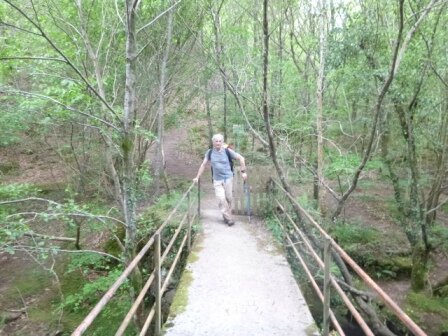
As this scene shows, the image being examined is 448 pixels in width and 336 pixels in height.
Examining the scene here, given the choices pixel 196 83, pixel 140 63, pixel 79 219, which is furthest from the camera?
pixel 196 83

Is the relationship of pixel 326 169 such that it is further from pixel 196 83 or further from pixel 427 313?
pixel 196 83

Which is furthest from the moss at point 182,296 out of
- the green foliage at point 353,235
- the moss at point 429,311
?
the green foliage at point 353,235

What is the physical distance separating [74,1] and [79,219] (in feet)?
17.7

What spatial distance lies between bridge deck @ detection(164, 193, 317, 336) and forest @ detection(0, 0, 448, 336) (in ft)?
4.11

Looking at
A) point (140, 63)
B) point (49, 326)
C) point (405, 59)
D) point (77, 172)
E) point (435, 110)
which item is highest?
point (140, 63)

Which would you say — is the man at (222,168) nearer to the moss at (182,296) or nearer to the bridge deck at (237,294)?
the bridge deck at (237,294)

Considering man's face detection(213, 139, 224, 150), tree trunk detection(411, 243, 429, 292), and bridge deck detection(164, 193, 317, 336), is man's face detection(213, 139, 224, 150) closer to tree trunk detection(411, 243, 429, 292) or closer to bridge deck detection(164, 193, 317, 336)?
bridge deck detection(164, 193, 317, 336)

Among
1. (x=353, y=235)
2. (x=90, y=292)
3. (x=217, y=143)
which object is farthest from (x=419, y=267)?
(x=90, y=292)

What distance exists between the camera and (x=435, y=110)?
8.76m

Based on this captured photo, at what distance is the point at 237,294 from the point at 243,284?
0.35 m

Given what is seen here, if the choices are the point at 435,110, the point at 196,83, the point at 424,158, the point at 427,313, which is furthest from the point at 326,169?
the point at 196,83

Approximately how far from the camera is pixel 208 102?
17.5 meters

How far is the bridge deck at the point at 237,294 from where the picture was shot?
173 inches

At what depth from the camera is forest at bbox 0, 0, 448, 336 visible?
6.42 meters
